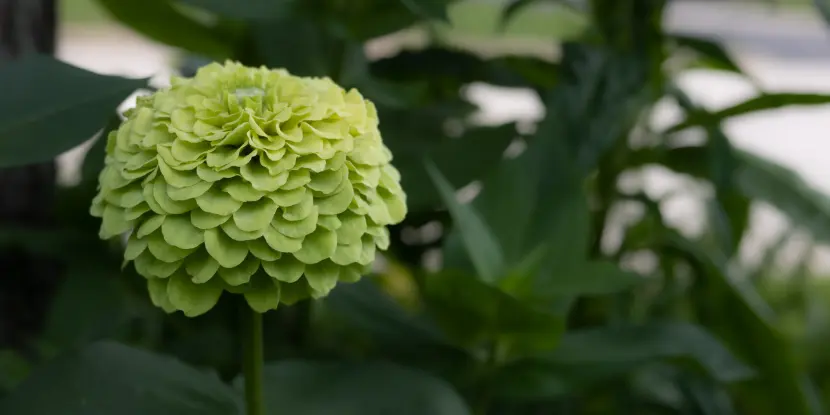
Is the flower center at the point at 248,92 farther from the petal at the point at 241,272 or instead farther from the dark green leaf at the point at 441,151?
the dark green leaf at the point at 441,151

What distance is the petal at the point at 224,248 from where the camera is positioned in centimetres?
26

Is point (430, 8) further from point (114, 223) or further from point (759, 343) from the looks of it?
point (759, 343)

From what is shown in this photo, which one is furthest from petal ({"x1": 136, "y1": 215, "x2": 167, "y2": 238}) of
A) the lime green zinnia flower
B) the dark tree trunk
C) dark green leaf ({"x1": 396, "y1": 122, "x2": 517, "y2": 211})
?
the dark tree trunk

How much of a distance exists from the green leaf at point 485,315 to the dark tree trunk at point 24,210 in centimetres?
35

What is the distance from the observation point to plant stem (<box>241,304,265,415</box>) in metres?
0.31

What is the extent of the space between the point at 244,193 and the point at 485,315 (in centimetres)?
19

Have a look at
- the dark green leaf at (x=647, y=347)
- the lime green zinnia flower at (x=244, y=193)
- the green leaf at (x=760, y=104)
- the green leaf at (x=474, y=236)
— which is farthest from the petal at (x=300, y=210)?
the green leaf at (x=760, y=104)

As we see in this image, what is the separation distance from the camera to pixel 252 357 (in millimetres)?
315

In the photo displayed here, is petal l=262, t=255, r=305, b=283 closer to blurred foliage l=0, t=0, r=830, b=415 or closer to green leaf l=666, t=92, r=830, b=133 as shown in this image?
blurred foliage l=0, t=0, r=830, b=415

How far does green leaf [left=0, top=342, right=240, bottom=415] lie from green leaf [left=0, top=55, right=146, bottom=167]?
0.10m

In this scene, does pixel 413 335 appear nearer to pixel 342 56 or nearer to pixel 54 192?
pixel 342 56

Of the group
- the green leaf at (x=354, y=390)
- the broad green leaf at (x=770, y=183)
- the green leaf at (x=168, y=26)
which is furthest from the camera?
the broad green leaf at (x=770, y=183)

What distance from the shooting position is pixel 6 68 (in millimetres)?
367


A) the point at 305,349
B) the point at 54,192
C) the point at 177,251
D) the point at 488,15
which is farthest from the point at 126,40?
the point at 177,251
